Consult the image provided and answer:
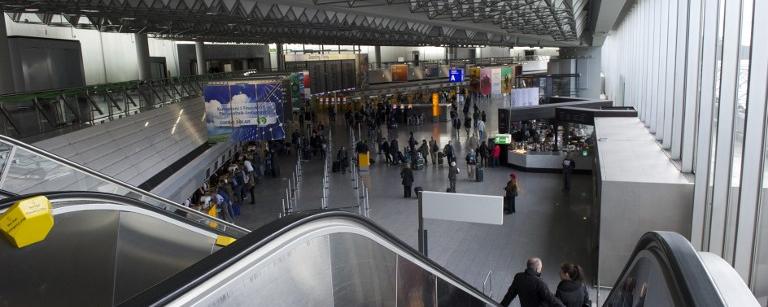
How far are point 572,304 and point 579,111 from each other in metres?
17.5

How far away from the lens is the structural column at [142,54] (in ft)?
93.8

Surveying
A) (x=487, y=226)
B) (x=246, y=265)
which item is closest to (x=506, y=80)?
(x=487, y=226)

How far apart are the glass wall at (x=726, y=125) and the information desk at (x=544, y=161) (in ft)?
23.7

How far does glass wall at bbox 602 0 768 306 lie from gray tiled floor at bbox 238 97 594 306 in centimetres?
285

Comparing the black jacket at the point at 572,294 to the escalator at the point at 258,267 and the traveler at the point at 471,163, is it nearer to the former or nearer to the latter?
the escalator at the point at 258,267

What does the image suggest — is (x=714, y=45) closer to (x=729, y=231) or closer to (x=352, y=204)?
(x=729, y=231)

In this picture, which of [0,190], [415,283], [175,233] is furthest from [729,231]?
[0,190]

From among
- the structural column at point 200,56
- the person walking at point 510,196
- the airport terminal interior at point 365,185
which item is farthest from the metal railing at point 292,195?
the structural column at point 200,56

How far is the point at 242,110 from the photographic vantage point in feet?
56.6

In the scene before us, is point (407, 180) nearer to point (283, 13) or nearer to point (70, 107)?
point (283, 13)

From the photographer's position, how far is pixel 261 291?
260 cm

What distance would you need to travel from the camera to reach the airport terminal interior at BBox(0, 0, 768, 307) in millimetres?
3230

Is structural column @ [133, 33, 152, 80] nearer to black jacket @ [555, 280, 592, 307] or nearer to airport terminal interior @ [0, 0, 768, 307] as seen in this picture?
airport terminal interior @ [0, 0, 768, 307]

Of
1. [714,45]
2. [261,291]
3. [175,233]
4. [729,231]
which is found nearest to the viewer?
[261,291]
